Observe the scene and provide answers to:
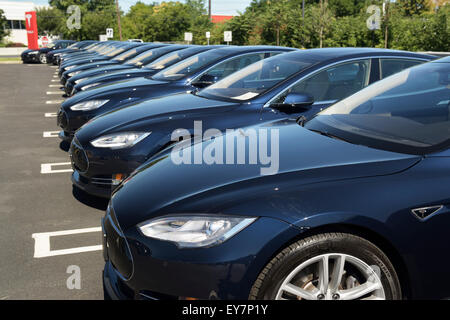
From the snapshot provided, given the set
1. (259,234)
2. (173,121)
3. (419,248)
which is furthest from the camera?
(173,121)

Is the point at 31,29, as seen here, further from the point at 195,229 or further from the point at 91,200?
the point at 195,229

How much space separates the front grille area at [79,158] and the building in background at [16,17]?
75449mm

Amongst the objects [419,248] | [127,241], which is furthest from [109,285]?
[419,248]

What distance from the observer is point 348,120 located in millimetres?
2961

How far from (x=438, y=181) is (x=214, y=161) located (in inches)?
48.5

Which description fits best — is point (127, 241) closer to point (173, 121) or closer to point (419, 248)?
point (419, 248)

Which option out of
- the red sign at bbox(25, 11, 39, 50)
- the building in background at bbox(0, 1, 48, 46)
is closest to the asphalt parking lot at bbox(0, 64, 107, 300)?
the red sign at bbox(25, 11, 39, 50)

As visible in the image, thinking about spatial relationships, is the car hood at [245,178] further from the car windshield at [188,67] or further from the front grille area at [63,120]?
the car windshield at [188,67]

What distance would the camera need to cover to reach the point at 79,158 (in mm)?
4445

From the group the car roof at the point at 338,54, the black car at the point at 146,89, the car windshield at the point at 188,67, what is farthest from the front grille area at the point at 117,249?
the car windshield at the point at 188,67

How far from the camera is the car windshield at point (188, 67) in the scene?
673 cm

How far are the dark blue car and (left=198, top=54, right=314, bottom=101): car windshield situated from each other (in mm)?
2377

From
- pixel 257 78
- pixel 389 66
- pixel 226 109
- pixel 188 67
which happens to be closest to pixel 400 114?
pixel 226 109

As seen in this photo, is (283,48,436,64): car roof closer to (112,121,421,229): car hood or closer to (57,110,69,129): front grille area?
(112,121,421,229): car hood
